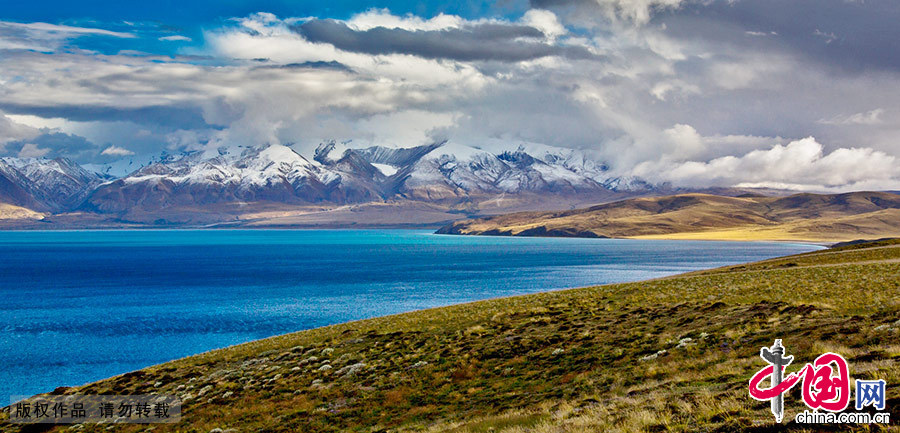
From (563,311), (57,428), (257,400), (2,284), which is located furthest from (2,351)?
(2,284)

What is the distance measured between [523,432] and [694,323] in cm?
1381

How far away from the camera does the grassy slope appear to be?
15484mm

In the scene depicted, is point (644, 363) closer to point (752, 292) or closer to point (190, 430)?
point (190, 430)

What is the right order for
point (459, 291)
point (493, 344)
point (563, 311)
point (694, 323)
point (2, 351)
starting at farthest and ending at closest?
point (459, 291) → point (2, 351) → point (563, 311) → point (493, 344) → point (694, 323)

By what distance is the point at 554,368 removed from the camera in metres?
23.3

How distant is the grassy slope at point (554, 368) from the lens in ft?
50.8

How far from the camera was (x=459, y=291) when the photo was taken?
4734 inches

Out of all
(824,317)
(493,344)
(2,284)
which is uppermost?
(824,317)

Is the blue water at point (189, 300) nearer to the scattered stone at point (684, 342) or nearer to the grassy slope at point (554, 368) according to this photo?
the grassy slope at point (554, 368)

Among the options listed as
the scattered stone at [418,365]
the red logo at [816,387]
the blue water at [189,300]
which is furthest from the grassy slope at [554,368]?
the blue water at [189,300]

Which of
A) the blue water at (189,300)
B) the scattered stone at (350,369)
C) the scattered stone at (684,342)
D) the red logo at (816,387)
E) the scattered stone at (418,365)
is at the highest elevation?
the red logo at (816,387)

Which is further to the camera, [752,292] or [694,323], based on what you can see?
[752,292]

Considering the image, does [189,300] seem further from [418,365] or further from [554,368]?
[554,368]

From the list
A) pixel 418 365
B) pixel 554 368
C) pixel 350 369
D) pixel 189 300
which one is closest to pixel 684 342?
pixel 554 368
